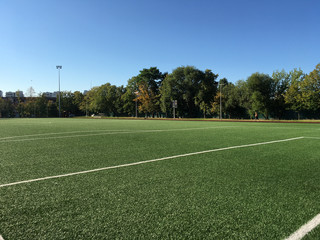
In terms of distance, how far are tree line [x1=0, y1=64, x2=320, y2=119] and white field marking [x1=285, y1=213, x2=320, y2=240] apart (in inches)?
1486

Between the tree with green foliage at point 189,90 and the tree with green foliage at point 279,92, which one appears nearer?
the tree with green foliage at point 279,92

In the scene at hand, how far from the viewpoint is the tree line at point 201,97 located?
36.4m

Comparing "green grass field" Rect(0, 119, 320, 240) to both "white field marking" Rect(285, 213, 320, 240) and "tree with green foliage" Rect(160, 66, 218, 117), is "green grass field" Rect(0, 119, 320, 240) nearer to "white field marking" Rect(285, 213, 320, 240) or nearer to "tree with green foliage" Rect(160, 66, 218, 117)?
"white field marking" Rect(285, 213, 320, 240)

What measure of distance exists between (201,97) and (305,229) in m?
46.7

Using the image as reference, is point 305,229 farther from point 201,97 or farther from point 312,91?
point 201,97

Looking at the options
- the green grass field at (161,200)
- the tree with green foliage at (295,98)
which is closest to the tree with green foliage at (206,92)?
the tree with green foliage at (295,98)

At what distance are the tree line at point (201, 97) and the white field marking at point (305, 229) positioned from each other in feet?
124

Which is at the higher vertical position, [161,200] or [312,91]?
[312,91]

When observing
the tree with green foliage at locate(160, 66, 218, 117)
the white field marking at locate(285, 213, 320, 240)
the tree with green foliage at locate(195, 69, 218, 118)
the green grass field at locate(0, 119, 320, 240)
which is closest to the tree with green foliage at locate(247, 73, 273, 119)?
the tree with green foliage at locate(195, 69, 218, 118)

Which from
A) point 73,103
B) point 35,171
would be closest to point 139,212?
point 35,171

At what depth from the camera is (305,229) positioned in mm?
1861

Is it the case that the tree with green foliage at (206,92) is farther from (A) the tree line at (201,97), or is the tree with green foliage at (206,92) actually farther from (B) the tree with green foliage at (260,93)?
(B) the tree with green foliage at (260,93)

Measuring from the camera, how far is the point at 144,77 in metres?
60.2

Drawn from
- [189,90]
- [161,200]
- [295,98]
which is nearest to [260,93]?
[295,98]
